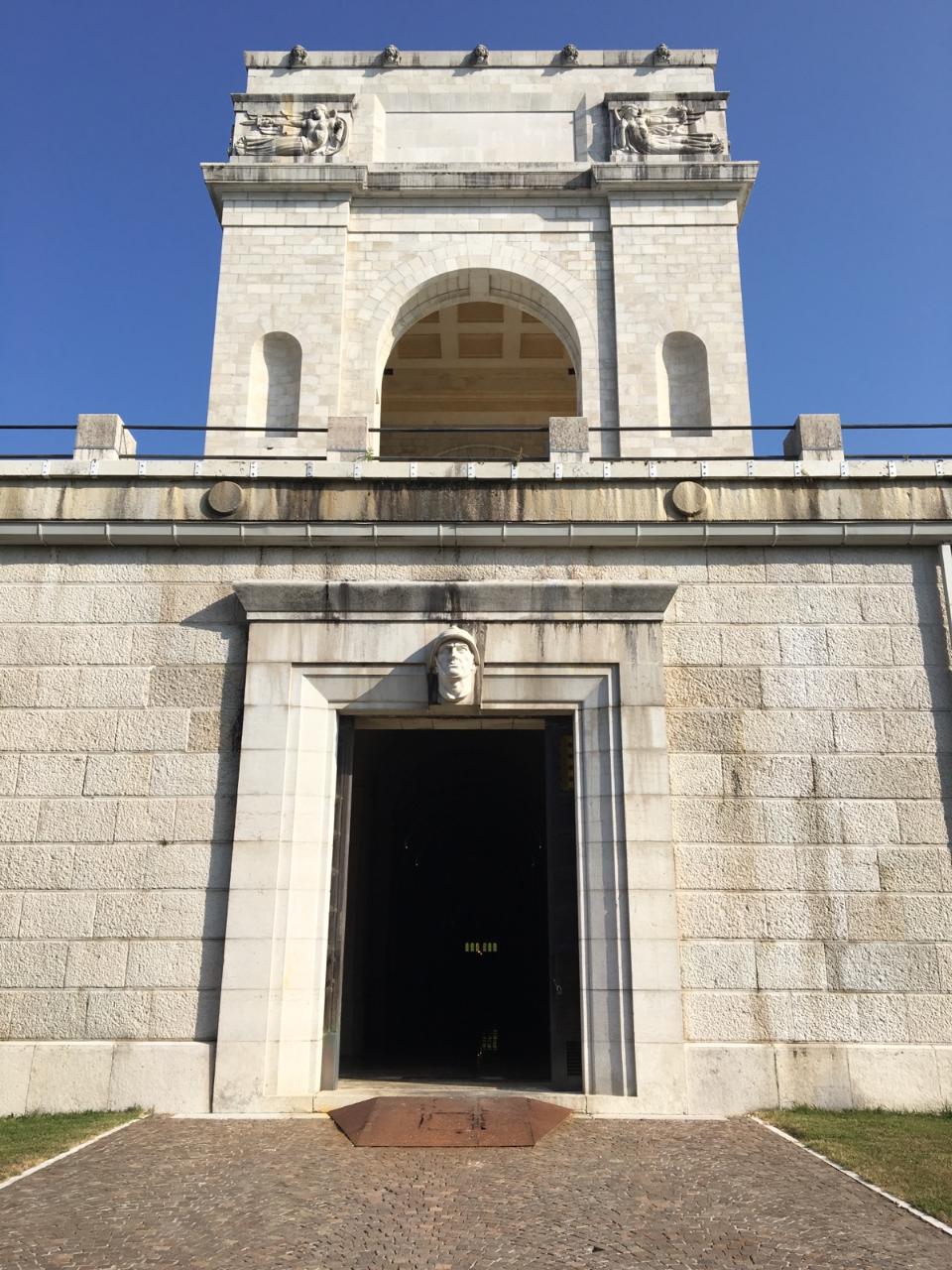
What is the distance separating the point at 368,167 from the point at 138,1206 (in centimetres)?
2032

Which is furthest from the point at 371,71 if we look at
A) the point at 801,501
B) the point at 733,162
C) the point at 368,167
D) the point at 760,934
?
the point at 760,934

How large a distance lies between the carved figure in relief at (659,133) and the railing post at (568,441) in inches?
484

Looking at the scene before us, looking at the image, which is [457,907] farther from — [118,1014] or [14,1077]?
[14,1077]

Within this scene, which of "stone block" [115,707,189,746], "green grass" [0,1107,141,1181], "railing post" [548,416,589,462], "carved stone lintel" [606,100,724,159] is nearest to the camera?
"green grass" [0,1107,141,1181]

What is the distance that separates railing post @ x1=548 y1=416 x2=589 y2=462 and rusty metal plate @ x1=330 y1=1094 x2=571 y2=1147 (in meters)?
7.21

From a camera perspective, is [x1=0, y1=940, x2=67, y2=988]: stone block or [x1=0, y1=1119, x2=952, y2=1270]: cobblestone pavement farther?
[x1=0, y1=940, x2=67, y2=988]: stone block

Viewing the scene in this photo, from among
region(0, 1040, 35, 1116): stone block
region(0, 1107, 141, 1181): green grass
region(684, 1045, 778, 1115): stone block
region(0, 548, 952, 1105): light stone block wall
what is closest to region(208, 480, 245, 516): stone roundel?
region(0, 548, 952, 1105): light stone block wall

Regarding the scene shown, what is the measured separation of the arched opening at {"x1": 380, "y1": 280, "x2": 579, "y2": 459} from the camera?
83.5 ft

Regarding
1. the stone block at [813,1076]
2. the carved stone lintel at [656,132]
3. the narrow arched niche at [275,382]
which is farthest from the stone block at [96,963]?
the carved stone lintel at [656,132]

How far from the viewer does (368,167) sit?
21219 mm

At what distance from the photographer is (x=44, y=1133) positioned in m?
8.62

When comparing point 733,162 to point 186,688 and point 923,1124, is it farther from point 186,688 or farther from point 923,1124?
point 923,1124

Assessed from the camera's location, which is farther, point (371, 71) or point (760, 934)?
point (371, 71)

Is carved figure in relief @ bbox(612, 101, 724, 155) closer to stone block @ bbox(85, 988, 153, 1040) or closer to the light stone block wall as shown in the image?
the light stone block wall
